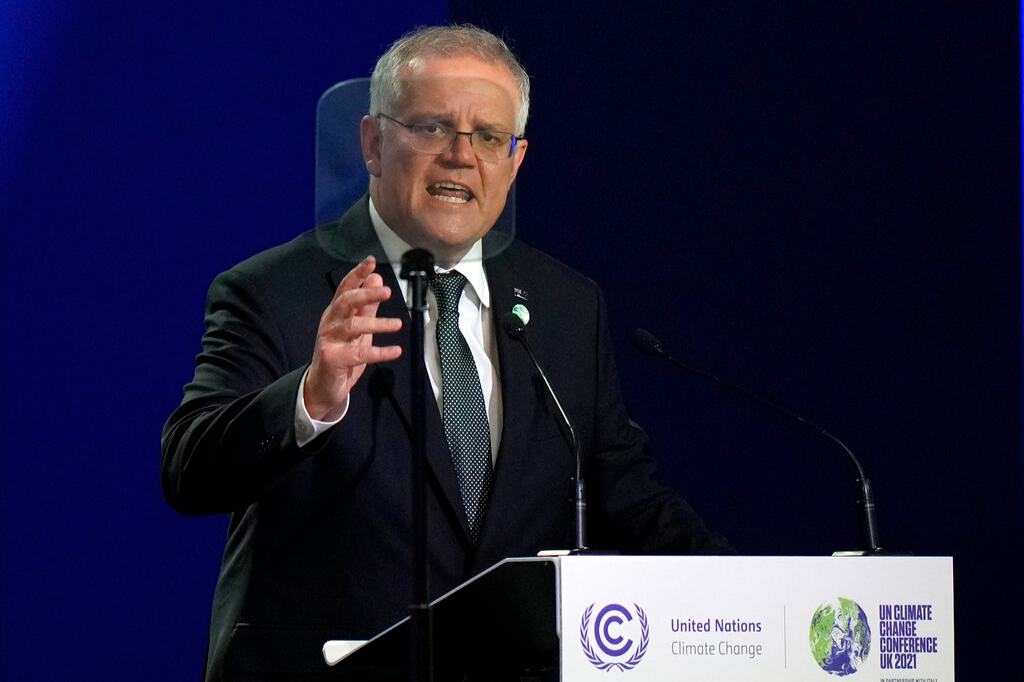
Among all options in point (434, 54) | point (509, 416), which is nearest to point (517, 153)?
point (434, 54)

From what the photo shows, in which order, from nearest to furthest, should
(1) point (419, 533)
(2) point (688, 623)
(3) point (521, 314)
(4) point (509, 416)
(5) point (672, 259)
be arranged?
(1) point (419, 533), (2) point (688, 623), (3) point (521, 314), (4) point (509, 416), (5) point (672, 259)

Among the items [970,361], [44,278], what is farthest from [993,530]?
[44,278]

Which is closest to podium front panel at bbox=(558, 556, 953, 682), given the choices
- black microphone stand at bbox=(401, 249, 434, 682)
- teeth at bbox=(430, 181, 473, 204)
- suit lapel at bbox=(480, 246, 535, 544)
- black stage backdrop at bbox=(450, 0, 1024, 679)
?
black microphone stand at bbox=(401, 249, 434, 682)

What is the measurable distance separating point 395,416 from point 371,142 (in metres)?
0.45

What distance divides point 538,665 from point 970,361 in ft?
5.00

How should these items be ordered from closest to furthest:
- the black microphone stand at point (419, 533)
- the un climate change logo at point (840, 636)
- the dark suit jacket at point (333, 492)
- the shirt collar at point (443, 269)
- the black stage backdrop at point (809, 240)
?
1. the black microphone stand at point (419, 533)
2. the un climate change logo at point (840, 636)
3. the dark suit jacket at point (333, 492)
4. the shirt collar at point (443, 269)
5. the black stage backdrop at point (809, 240)

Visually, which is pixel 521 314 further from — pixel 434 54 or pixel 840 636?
pixel 840 636

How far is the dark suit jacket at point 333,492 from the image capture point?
6.86 ft

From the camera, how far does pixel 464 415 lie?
2.22 metres

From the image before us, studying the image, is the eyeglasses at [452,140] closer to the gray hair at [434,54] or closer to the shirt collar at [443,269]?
the gray hair at [434,54]

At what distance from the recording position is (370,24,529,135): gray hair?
7.34 ft

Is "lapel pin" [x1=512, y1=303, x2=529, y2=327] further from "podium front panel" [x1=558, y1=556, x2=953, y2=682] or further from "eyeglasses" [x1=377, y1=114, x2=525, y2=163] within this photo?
"podium front panel" [x1=558, y1=556, x2=953, y2=682]

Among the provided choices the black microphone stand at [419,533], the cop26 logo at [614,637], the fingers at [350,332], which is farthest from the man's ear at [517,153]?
the cop26 logo at [614,637]

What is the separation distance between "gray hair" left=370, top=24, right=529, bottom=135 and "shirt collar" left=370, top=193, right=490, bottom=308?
20 centimetres
